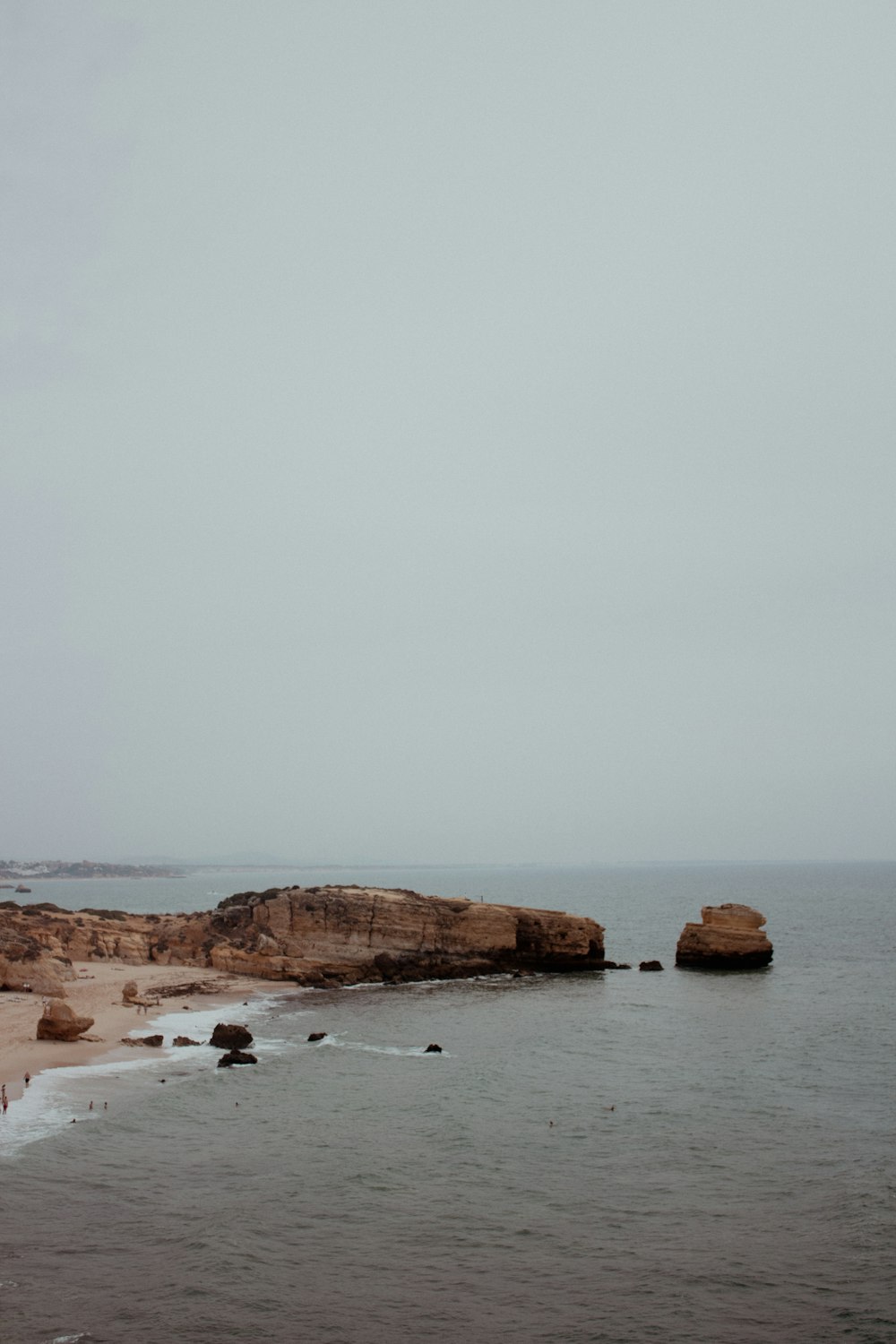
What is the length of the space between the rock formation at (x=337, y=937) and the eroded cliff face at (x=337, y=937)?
0.20 feet

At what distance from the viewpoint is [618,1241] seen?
1966 centimetres

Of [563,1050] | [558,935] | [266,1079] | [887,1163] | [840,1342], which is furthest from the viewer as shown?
[558,935]

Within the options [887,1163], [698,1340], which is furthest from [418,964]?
[698,1340]

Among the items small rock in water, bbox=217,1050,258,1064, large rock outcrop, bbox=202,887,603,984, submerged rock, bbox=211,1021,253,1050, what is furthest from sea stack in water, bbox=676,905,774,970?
small rock in water, bbox=217,1050,258,1064

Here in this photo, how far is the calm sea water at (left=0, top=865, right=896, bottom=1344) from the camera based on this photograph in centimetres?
1662

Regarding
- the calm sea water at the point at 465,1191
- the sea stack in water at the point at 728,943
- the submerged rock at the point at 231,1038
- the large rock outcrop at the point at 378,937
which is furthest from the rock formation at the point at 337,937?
the submerged rock at the point at 231,1038

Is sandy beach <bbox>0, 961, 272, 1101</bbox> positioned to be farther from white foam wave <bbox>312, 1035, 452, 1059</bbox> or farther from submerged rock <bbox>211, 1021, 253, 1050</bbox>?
white foam wave <bbox>312, 1035, 452, 1059</bbox>

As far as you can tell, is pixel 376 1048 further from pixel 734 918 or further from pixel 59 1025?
pixel 734 918

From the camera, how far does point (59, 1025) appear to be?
1470 inches

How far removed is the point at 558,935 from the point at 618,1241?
1818 inches

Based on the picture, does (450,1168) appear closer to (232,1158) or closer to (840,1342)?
(232,1158)

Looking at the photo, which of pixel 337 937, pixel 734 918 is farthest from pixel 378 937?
pixel 734 918

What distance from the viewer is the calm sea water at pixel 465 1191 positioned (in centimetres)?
1662

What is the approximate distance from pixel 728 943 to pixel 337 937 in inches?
1090
